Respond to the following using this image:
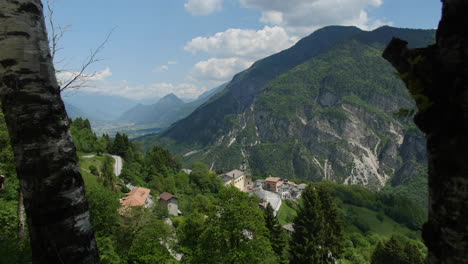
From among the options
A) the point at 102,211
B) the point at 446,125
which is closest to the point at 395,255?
the point at 102,211

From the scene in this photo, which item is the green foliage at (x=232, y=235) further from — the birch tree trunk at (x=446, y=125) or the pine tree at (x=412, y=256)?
the pine tree at (x=412, y=256)

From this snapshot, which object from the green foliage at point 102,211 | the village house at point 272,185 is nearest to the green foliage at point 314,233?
the green foliage at point 102,211

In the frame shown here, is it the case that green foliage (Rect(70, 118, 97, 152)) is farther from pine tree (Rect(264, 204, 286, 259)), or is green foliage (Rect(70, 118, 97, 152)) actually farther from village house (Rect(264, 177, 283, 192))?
village house (Rect(264, 177, 283, 192))

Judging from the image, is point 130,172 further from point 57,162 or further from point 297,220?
point 57,162

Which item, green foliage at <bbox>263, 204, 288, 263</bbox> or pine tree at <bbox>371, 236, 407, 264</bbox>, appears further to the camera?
pine tree at <bbox>371, 236, 407, 264</bbox>

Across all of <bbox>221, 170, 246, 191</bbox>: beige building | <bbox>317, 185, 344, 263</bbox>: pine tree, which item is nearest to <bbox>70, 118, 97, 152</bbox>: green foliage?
<bbox>221, 170, 246, 191</bbox>: beige building

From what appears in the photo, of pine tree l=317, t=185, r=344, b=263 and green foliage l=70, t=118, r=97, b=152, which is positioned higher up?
green foliage l=70, t=118, r=97, b=152
